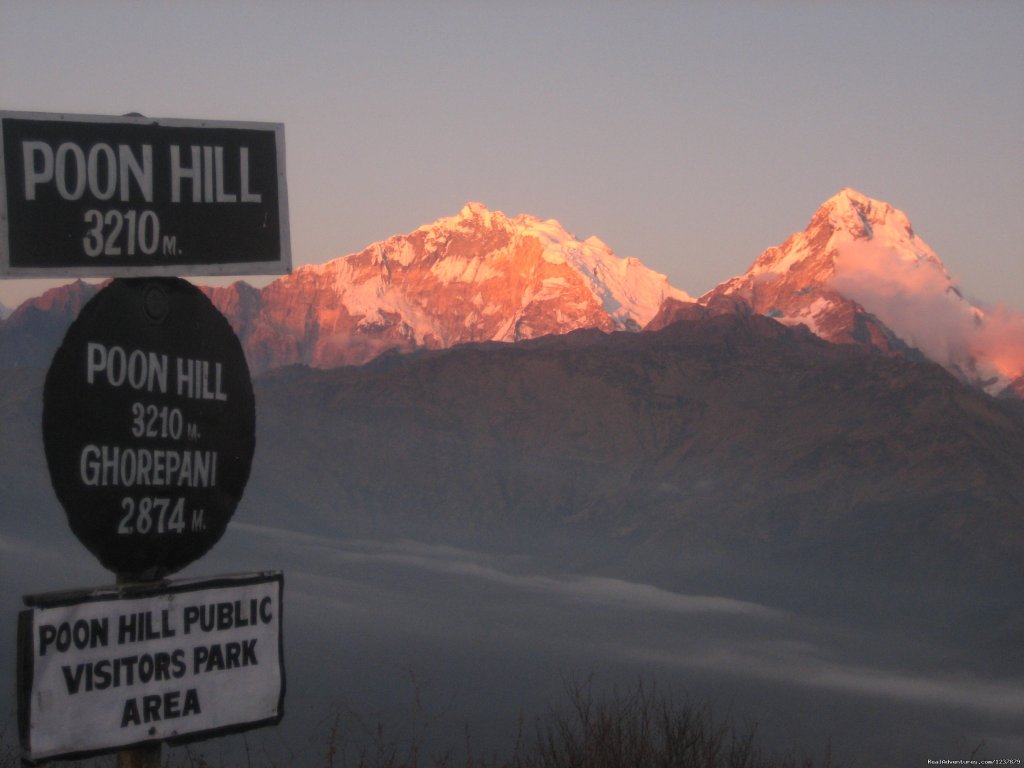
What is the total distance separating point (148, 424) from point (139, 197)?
81cm

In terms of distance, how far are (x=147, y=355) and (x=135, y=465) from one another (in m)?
0.40

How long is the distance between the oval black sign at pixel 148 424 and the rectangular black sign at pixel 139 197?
0.15 metres

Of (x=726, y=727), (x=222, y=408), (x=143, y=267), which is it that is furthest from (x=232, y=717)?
(x=726, y=727)

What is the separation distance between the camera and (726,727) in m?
9.66

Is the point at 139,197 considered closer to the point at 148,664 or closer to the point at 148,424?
the point at 148,424

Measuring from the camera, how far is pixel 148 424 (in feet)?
16.3

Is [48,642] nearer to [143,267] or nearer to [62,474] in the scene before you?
[62,474]

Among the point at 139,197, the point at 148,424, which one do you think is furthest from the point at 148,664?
the point at 139,197

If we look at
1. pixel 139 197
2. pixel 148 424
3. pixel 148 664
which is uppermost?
pixel 139 197

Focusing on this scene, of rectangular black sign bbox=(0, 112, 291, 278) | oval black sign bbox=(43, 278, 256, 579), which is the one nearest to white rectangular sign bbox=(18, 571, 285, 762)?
oval black sign bbox=(43, 278, 256, 579)

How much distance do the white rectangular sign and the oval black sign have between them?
231 mm

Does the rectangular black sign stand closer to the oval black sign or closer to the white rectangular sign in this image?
the oval black sign

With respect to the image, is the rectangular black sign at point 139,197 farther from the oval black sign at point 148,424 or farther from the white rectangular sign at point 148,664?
the white rectangular sign at point 148,664

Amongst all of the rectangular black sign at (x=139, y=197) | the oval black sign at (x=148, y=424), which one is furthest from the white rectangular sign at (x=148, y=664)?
the rectangular black sign at (x=139, y=197)
